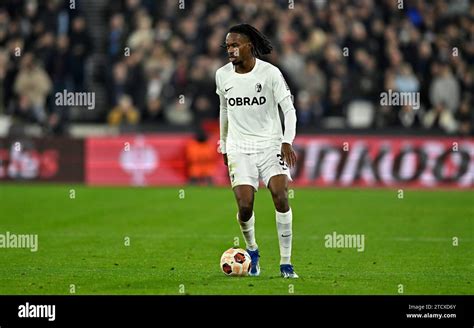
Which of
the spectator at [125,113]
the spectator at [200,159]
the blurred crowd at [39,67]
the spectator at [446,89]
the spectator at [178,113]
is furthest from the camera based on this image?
the spectator at [178,113]

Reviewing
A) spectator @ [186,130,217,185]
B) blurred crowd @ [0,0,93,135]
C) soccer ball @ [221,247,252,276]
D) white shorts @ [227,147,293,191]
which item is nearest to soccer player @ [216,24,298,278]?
white shorts @ [227,147,293,191]

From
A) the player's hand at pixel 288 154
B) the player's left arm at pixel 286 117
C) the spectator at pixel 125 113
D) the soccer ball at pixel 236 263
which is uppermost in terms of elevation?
the spectator at pixel 125 113

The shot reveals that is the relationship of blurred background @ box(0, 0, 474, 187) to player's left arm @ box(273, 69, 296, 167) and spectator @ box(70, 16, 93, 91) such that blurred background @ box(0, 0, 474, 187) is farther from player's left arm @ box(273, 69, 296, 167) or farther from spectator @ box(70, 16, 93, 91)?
player's left arm @ box(273, 69, 296, 167)

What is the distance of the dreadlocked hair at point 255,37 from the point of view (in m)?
12.7

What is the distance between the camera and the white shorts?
1273cm

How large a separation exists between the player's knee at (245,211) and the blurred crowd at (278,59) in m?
15.2

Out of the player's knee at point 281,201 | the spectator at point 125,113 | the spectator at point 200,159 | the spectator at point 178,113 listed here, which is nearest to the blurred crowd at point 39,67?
the spectator at point 125,113

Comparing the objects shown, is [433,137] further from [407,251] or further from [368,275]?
[368,275]

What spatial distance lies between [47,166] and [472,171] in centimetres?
1004

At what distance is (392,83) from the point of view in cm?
2878

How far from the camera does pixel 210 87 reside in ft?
96.4

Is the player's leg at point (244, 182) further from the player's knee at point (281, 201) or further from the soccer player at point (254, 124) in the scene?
the player's knee at point (281, 201)

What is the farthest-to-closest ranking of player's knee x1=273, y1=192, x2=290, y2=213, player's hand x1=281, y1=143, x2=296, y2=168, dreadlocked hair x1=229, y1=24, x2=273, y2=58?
dreadlocked hair x1=229, y1=24, x2=273, y2=58 → player's knee x1=273, y1=192, x2=290, y2=213 → player's hand x1=281, y1=143, x2=296, y2=168

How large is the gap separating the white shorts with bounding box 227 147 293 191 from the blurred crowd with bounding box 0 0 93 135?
53.3 feet
